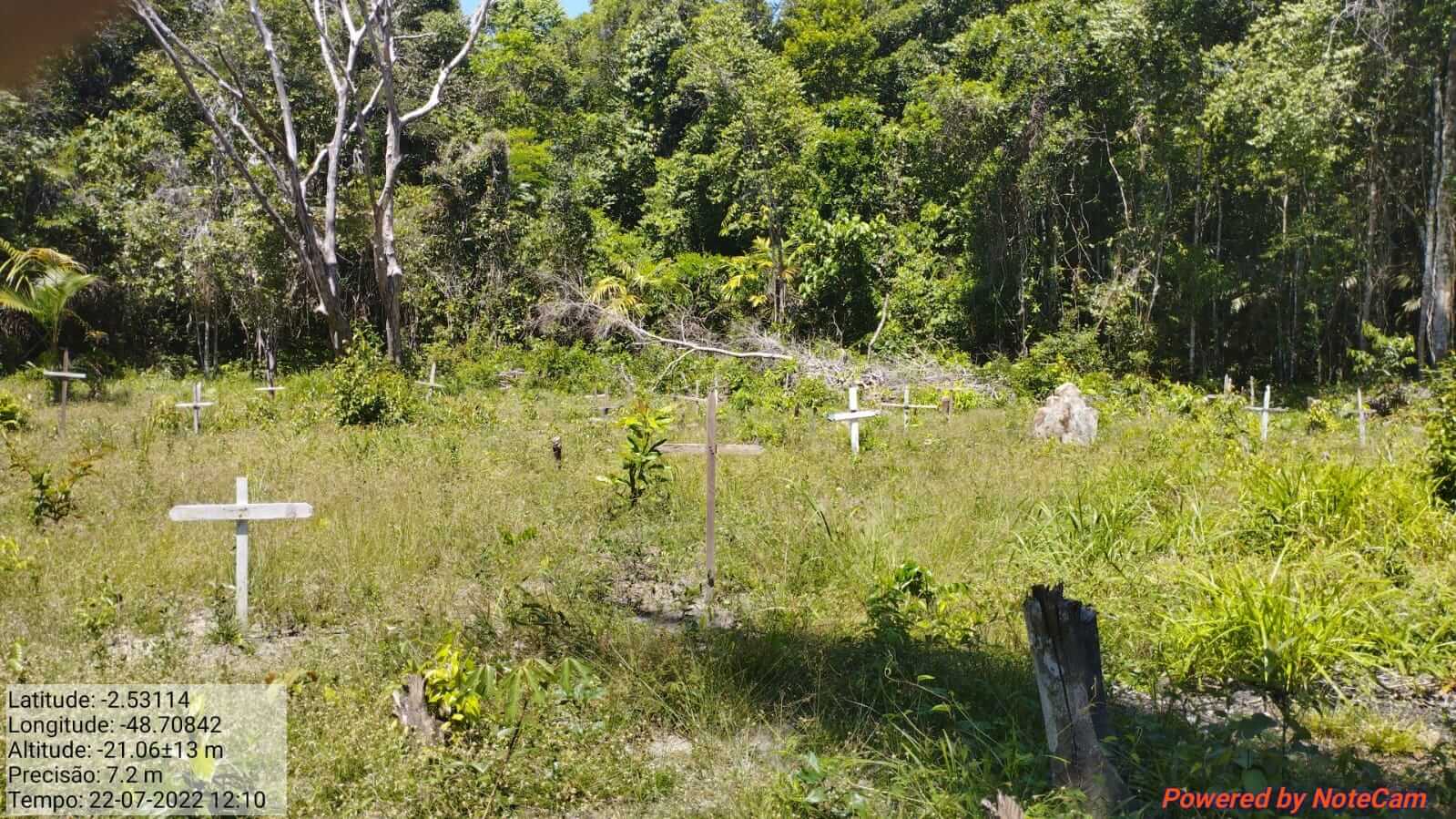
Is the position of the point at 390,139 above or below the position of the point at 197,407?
above

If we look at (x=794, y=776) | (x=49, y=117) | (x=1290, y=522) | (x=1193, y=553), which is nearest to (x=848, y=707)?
(x=794, y=776)

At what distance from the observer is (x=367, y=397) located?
1381 centimetres

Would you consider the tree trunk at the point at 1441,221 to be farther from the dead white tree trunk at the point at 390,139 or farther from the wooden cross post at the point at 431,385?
the wooden cross post at the point at 431,385

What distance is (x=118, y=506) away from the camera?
26.4 ft

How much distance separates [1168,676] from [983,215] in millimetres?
17876

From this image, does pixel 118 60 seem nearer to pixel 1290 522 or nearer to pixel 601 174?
pixel 601 174

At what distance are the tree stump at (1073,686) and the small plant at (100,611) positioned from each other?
472cm

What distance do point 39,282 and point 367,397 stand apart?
8387 mm

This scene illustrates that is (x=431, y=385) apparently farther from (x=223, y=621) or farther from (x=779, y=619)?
(x=779, y=619)

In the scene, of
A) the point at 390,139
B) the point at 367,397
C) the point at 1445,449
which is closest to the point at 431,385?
the point at 367,397

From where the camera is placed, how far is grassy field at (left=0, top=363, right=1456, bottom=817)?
3889mm

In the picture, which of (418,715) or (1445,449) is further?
(1445,449)

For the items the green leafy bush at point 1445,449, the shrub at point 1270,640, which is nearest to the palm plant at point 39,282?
the shrub at point 1270,640

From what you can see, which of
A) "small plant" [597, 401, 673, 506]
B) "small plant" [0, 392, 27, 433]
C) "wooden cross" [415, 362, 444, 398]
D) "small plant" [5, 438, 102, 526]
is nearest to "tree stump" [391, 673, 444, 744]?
"small plant" [597, 401, 673, 506]
